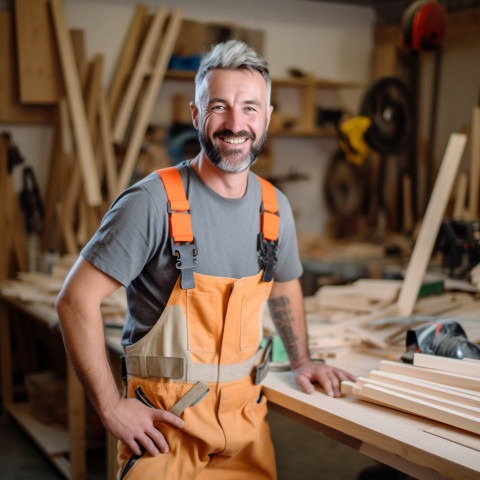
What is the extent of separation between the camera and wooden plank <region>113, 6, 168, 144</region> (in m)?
5.35

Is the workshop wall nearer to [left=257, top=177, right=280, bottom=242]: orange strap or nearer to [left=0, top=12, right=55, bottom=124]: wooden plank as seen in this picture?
[left=0, top=12, right=55, bottom=124]: wooden plank

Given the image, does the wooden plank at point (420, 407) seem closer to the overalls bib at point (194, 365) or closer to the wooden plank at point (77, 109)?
the overalls bib at point (194, 365)

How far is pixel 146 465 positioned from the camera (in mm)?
1853

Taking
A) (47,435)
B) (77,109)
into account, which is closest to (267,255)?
(47,435)

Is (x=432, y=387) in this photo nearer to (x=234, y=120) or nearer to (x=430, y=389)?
(x=430, y=389)

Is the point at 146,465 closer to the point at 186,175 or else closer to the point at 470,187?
the point at 186,175

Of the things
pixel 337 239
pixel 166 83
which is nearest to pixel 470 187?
pixel 337 239

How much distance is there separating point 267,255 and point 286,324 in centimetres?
36

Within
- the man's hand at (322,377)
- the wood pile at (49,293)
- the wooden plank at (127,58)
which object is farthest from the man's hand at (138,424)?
the wooden plank at (127,58)

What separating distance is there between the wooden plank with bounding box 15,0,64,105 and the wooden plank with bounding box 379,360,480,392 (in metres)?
4.04

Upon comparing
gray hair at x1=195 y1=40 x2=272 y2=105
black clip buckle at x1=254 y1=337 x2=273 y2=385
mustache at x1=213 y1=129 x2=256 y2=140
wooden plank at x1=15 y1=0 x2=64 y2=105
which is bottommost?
black clip buckle at x1=254 y1=337 x2=273 y2=385

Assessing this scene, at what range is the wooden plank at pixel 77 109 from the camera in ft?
15.5

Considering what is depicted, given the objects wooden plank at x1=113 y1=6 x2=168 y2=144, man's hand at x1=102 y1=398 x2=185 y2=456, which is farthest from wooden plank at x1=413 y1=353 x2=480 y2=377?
wooden plank at x1=113 y1=6 x2=168 y2=144

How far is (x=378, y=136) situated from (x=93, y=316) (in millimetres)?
3984
